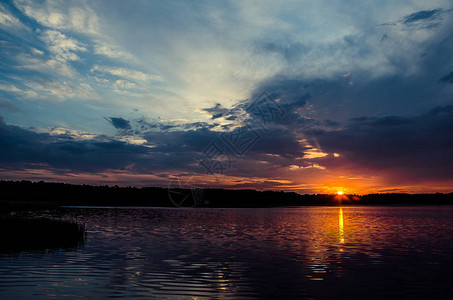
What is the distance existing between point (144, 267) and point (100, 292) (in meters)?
6.28

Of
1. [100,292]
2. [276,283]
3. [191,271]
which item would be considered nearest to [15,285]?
[100,292]

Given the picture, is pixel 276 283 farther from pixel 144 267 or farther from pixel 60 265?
pixel 60 265

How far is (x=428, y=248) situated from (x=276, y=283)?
2100cm

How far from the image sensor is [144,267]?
22.6 metres

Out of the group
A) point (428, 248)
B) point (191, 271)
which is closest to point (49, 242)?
point (191, 271)

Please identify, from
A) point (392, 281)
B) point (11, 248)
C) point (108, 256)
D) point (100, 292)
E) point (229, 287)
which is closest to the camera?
point (100, 292)

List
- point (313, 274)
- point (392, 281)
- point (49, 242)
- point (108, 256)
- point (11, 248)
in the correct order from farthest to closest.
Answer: point (49, 242) < point (11, 248) < point (108, 256) < point (313, 274) < point (392, 281)

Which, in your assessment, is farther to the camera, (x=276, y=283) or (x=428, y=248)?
(x=428, y=248)

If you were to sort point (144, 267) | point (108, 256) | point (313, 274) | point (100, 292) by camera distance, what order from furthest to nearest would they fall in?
point (108, 256) → point (144, 267) → point (313, 274) → point (100, 292)

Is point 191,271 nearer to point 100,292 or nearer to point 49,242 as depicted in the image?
point 100,292

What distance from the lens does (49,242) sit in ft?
104

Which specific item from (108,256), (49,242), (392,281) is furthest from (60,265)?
(392,281)

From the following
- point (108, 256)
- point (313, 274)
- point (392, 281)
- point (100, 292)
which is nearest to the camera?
point (100, 292)

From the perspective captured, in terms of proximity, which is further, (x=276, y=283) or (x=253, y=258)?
(x=253, y=258)
